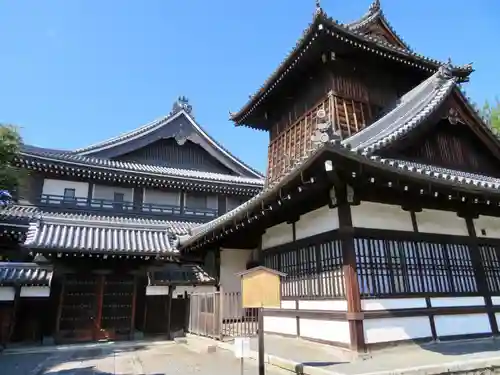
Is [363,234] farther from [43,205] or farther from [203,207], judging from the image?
[43,205]

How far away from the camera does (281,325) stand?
33.2ft

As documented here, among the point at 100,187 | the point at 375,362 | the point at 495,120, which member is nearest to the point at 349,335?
the point at 375,362

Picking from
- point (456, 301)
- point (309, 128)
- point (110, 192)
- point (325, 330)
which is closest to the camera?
point (325, 330)

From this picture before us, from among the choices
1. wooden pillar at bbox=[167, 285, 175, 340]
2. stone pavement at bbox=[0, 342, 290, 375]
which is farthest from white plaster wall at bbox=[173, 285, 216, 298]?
stone pavement at bbox=[0, 342, 290, 375]

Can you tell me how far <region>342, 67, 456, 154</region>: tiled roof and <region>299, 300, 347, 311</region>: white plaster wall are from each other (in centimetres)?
358

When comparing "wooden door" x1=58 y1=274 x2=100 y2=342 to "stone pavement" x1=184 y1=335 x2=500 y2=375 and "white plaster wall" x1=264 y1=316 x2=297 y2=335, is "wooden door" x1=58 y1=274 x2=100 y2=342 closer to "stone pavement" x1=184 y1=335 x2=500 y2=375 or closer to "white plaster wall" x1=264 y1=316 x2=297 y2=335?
"white plaster wall" x1=264 y1=316 x2=297 y2=335

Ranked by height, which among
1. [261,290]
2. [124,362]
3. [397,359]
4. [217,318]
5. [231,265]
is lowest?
[124,362]

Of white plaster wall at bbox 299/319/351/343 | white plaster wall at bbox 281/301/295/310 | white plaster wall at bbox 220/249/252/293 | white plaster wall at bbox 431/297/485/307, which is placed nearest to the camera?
white plaster wall at bbox 299/319/351/343

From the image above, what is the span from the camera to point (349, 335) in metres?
7.25

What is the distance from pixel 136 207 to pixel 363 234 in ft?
42.9

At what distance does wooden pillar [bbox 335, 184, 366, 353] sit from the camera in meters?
7.12

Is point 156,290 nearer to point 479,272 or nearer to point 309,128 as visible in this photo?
point 309,128

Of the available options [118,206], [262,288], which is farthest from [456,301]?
[118,206]

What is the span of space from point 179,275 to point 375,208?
833 cm
